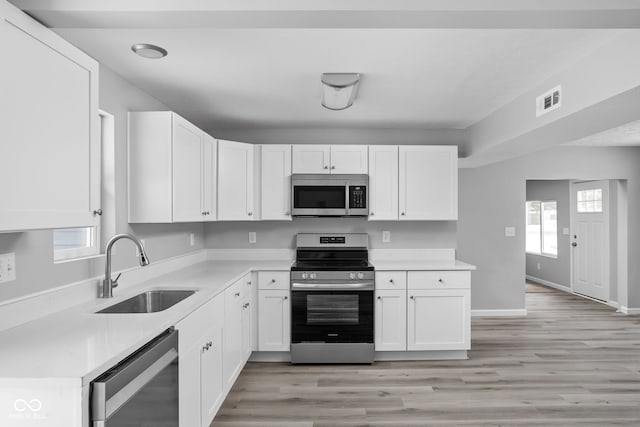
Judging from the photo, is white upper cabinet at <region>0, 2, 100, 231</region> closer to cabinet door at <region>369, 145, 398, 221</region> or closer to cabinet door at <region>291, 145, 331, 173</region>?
cabinet door at <region>291, 145, 331, 173</region>

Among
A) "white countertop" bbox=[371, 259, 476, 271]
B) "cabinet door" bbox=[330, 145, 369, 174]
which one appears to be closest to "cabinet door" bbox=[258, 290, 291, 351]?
"white countertop" bbox=[371, 259, 476, 271]

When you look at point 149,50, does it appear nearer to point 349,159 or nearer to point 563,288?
point 349,159

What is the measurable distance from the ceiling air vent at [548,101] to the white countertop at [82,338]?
8.50 ft

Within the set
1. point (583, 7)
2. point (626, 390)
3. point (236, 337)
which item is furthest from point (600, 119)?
point (236, 337)

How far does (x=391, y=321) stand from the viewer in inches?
145

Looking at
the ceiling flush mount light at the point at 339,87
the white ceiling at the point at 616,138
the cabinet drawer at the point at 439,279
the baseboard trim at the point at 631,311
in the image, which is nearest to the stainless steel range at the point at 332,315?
the cabinet drawer at the point at 439,279

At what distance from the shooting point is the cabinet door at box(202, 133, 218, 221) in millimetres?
3429

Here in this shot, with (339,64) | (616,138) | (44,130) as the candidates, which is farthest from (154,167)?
(616,138)

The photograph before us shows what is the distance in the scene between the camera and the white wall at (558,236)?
7.05 meters

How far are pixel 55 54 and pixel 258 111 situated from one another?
88.4 inches

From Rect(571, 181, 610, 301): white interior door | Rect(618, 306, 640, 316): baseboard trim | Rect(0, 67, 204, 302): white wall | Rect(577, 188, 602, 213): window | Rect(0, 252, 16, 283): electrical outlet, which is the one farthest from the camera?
Rect(577, 188, 602, 213): window

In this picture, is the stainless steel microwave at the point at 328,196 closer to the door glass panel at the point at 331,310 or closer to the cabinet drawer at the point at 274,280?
the cabinet drawer at the point at 274,280

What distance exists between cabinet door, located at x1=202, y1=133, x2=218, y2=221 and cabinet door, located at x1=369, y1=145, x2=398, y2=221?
1.52m

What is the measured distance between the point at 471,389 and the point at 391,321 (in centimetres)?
86
